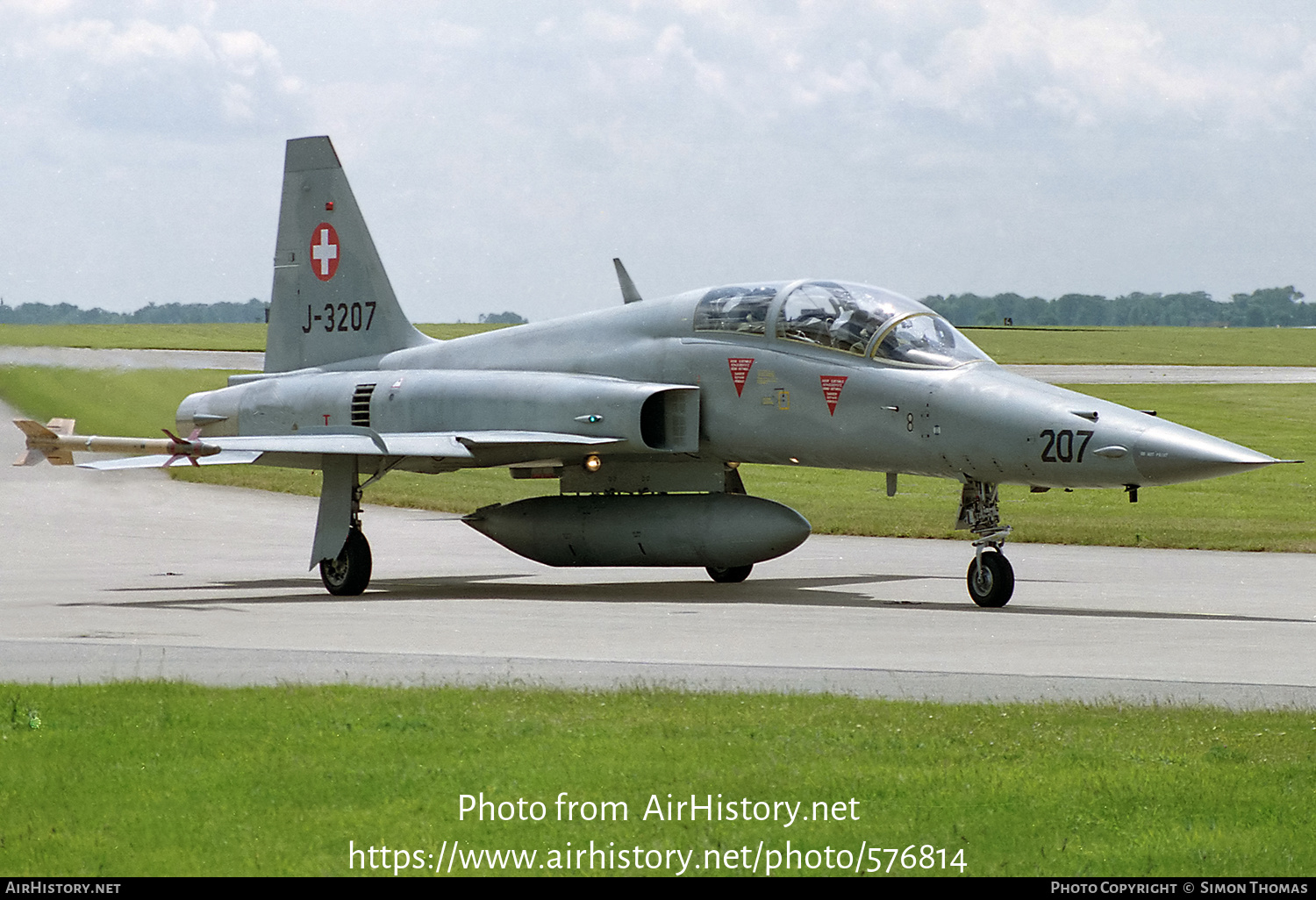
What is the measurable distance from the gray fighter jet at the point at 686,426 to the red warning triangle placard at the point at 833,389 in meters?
0.02

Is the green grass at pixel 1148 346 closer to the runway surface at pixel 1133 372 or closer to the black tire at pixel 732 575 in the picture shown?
the runway surface at pixel 1133 372

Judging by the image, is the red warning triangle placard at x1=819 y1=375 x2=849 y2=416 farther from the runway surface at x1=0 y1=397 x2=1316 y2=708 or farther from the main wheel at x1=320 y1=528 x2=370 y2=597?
the main wheel at x1=320 y1=528 x2=370 y2=597

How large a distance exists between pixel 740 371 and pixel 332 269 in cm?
641

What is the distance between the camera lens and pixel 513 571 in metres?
19.5

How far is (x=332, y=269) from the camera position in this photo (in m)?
19.9

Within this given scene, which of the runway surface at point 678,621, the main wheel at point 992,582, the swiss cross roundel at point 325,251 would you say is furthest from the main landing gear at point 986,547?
the swiss cross roundel at point 325,251

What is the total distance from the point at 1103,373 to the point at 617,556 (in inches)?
1778

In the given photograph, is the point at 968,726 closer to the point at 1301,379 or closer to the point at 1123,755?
the point at 1123,755

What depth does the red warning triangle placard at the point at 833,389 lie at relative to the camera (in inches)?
Result: 590

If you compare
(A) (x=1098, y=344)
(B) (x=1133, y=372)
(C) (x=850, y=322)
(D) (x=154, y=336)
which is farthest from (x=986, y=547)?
(A) (x=1098, y=344)

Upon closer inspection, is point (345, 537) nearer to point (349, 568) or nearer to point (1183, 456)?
point (349, 568)

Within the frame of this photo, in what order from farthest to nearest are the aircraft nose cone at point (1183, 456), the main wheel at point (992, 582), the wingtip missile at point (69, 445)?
1. the wingtip missile at point (69, 445)
2. the main wheel at point (992, 582)
3. the aircraft nose cone at point (1183, 456)

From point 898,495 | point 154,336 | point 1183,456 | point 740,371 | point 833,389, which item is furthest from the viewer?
point 154,336

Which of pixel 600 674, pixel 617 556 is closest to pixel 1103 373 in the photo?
pixel 617 556
